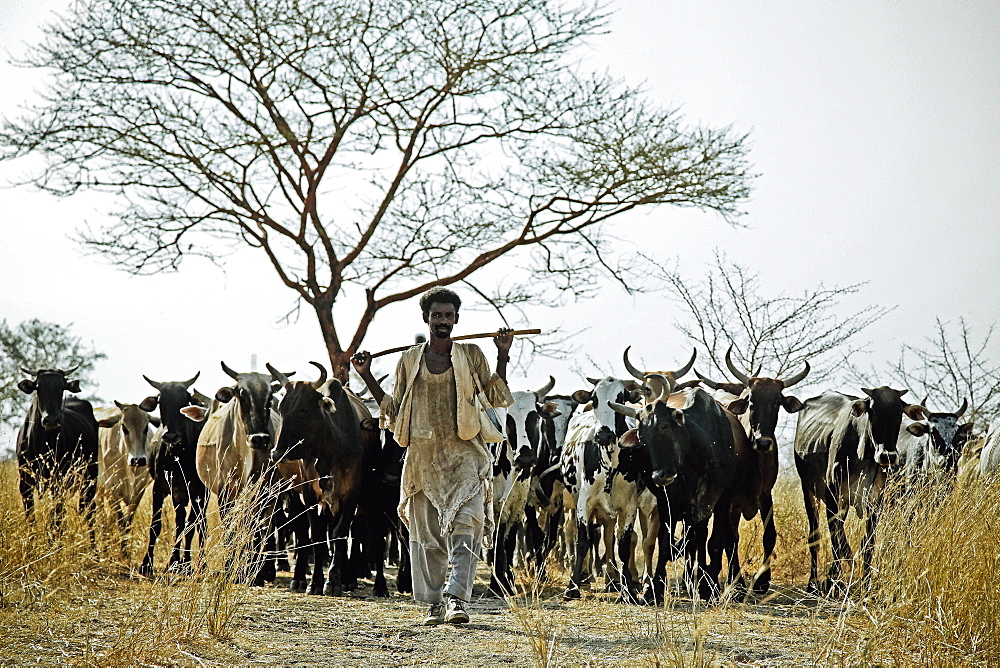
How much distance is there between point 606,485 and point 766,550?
5.81 feet

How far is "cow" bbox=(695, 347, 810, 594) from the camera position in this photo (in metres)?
10.4

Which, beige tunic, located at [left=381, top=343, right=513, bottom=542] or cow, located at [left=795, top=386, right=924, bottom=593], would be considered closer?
beige tunic, located at [left=381, top=343, right=513, bottom=542]

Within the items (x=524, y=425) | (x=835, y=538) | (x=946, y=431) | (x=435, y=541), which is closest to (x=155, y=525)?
(x=524, y=425)

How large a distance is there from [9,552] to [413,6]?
10.7m

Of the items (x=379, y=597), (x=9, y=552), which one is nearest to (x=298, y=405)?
(x=379, y=597)

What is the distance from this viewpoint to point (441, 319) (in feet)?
26.2

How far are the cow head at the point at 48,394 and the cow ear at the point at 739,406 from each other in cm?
670

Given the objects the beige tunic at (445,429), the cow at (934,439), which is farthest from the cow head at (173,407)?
the cow at (934,439)

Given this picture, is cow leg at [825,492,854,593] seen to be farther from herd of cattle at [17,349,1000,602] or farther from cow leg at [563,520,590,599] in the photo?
cow leg at [563,520,590,599]

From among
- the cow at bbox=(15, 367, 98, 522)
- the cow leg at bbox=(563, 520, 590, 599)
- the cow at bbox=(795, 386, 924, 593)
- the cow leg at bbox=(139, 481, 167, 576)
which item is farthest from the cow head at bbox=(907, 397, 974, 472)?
the cow at bbox=(15, 367, 98, 522)

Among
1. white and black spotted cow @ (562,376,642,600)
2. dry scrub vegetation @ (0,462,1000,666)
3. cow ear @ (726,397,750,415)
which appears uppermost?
cow ear @ (726,397,750,415)

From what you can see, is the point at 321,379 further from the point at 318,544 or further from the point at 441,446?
the point at 441,446

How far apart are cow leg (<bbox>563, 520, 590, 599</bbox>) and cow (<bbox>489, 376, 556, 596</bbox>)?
2.03 ft

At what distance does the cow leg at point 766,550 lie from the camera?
10312 millimetres
